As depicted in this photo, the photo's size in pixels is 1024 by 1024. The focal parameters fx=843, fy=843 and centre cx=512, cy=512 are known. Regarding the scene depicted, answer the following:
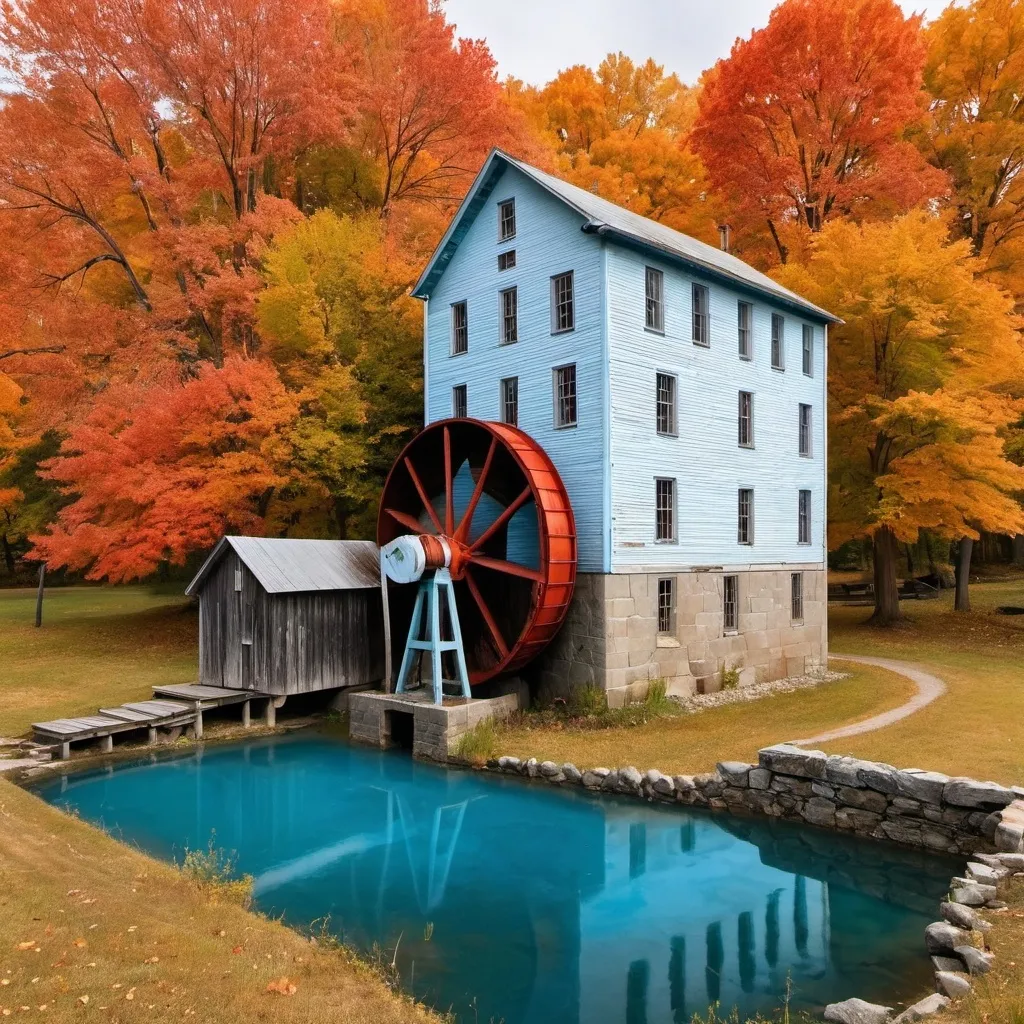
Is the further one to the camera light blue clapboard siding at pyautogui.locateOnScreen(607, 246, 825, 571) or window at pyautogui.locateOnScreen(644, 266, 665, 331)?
window at pyautogui.locateOnScreen(644, 266, 665, 331)

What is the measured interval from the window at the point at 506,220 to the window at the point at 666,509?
6376mm

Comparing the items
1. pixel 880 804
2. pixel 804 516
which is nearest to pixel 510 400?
pixel 804 516

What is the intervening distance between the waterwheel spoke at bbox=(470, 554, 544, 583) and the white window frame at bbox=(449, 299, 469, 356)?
5.32 meters

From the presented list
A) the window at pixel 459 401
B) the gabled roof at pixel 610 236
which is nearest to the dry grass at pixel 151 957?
the window at pixel 459 401

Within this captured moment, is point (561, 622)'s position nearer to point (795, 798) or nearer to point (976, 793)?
point (795, 798)

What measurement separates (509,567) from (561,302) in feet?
18.3

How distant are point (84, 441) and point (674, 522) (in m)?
14.0

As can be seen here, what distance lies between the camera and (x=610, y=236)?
1620 centimetres

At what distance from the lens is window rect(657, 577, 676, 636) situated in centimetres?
1730

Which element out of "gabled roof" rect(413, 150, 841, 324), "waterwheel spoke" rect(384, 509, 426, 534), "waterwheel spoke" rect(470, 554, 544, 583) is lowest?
"waterwheel spoke" rect(470, 554, 544, 583)

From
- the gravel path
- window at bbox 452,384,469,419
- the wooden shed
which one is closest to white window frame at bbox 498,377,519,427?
window at bbox 452,384,469,419

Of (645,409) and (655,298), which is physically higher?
(655,298)

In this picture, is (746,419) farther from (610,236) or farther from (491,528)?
(491,528)

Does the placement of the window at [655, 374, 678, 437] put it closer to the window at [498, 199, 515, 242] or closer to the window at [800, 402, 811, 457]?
the window at [498, 199, 515, 242]
